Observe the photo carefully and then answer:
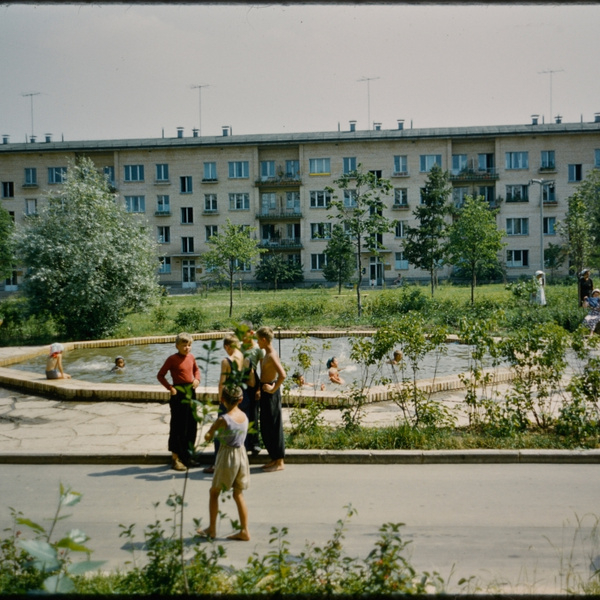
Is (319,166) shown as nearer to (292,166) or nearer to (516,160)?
(292,166)

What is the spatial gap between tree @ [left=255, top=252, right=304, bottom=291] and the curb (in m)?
46.6

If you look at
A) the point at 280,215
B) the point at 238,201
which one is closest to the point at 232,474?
the point at 280,215

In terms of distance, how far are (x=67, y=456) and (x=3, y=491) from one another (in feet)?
3.81

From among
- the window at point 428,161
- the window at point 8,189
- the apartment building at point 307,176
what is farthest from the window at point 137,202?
the window at point 428,161

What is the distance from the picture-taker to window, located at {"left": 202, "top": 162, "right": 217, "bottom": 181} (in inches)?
2324

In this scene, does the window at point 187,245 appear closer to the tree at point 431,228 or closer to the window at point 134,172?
the window at point 134,172

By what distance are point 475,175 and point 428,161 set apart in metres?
4.16

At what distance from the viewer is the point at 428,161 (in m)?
57.6

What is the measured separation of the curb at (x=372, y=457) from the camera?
324 inches

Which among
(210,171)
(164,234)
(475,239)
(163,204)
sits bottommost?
(475,239)

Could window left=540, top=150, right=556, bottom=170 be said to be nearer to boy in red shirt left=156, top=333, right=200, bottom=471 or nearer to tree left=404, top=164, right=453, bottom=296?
tree left=404, top=164, right=453, bottom=296

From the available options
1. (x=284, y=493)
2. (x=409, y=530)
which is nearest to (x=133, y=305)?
(x=284, y=493)

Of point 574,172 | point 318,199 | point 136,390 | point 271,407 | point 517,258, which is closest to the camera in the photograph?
point 271,407

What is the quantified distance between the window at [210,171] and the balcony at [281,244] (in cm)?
714
